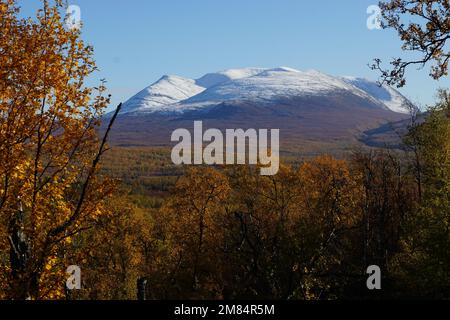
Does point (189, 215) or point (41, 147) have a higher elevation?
point (41, 147)

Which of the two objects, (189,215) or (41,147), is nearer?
(41,147)

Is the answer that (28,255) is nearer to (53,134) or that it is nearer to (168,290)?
(53,134)

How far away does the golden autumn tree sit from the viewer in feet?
45.5

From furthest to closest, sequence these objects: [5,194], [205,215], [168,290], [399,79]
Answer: [205,215]
[168,290]
[399,79]
[5,194]

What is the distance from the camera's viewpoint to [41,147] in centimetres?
1523

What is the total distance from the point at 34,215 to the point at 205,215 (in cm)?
4464

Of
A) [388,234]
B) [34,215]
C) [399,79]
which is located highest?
[399,79]

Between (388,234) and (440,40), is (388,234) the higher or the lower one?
the lower one

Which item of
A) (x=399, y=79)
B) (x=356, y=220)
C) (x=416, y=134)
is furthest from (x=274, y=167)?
(x=399, y=79)

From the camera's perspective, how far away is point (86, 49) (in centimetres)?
1595

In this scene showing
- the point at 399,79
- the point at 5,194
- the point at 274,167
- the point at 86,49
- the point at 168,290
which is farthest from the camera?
the point at 274,167

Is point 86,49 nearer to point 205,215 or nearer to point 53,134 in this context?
point 53,134

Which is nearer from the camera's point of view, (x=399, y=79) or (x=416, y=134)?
(x=399, y=79)

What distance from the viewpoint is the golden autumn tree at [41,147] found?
13867 millimetres
